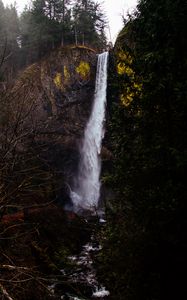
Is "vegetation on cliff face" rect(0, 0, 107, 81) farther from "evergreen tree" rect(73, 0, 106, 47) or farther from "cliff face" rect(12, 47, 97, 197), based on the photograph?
"cliff face" rect(12, 47, 97, 197)

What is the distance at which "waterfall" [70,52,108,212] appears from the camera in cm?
3177

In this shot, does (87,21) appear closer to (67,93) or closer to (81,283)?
(67,93)

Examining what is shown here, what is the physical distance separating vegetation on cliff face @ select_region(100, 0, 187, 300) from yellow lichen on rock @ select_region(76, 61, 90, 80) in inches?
937

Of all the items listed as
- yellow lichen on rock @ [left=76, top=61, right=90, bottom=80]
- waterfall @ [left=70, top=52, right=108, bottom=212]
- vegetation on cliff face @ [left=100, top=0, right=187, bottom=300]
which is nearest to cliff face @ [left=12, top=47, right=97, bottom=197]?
yellow lichen on rock @ [left=76, top=61, right=90, bottom=80]

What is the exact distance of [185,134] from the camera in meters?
8.70

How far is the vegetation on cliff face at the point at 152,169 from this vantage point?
8117 mm

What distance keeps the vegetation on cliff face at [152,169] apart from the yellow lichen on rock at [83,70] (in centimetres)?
2381

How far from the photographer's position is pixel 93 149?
3253cm

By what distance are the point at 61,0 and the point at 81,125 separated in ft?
64.4

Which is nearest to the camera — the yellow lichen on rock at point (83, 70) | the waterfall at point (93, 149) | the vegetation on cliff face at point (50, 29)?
the waterfall at point (93, 149)

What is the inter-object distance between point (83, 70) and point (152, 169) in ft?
86.3

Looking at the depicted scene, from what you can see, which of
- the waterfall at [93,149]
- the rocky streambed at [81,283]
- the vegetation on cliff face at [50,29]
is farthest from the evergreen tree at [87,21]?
the rocky streambed at [81,283]

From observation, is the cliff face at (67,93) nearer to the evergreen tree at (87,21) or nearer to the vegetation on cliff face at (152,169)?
the evergreen tree at (87,21)


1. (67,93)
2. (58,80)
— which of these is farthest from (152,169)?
(58,80)
